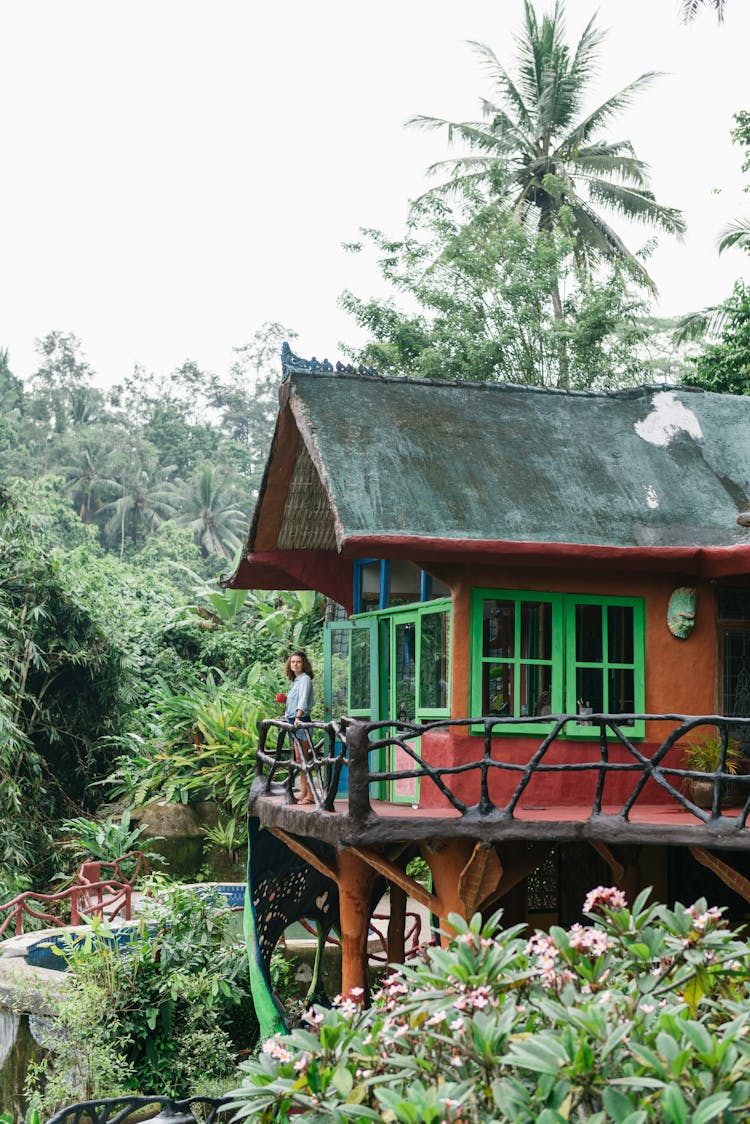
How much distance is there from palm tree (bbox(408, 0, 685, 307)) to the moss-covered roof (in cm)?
1862

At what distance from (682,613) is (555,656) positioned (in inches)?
47.8

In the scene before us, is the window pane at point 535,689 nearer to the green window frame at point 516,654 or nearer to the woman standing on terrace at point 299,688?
the green window frame at point 516,654

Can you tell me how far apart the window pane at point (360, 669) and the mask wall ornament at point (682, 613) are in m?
3.05

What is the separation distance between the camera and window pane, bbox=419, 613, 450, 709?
10836 mm

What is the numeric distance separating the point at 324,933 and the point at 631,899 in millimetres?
3318

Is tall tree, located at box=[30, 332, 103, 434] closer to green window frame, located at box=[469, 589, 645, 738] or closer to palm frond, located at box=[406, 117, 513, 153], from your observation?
palm frond, located at box=[406, 117, 513, 153]

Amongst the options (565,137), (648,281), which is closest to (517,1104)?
(648,281)

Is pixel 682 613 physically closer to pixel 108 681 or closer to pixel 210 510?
pixel 108 681

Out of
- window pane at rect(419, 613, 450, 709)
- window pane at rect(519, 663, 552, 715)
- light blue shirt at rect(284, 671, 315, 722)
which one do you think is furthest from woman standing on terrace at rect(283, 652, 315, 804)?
window pane at rect(519, 663, 552, 715)

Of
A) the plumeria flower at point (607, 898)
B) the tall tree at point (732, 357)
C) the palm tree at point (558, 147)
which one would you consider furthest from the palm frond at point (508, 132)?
the plumeria flower at point (607, 898)

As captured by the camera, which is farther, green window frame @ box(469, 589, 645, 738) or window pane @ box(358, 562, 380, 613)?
window pane @ box(358, 562, 380, 613)

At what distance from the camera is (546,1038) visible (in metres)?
3.95

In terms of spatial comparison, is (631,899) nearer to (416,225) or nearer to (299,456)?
(299,456)

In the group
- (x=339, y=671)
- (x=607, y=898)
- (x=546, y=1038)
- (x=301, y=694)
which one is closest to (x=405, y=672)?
(x=301, y=694)
